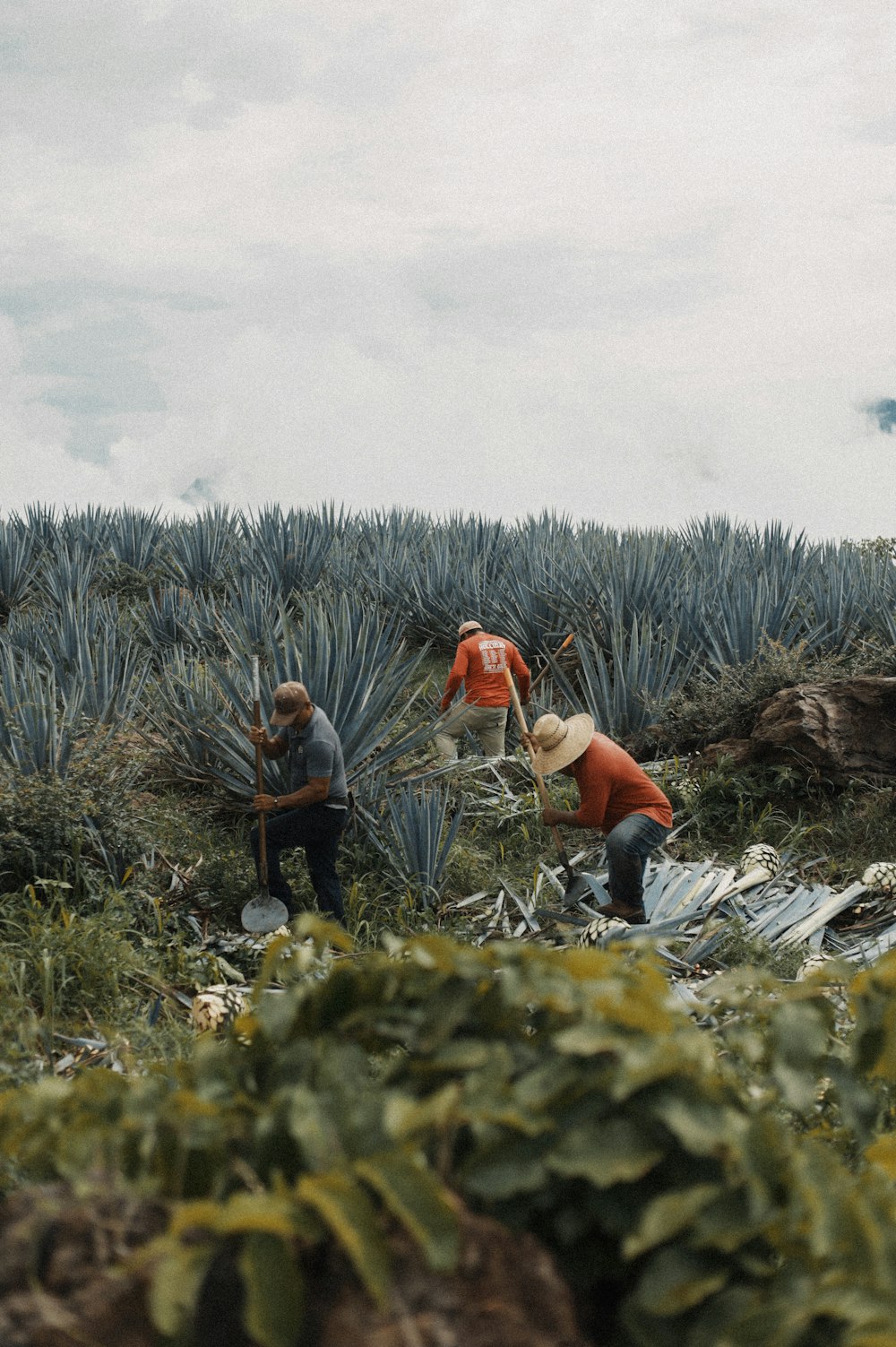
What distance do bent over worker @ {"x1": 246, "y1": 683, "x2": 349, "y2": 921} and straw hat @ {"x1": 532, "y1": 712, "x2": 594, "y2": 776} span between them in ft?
3.62

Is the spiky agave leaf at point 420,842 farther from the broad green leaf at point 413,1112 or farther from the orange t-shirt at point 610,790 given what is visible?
the broad green leaf at point 413,1112

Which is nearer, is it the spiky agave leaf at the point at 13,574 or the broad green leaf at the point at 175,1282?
the broad green leaf at the point at 175,1282

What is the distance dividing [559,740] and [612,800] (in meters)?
0.51

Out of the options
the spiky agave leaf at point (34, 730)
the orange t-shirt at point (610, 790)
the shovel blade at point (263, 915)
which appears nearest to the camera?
the orange t-shirt at point (610, 790)

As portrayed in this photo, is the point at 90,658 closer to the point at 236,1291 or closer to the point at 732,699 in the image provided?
the point at 732,699

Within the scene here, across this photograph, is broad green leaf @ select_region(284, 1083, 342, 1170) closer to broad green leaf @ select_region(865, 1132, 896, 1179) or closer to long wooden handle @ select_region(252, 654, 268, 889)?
broad green leaf @ select_region(865, 1132, 896, 1179)

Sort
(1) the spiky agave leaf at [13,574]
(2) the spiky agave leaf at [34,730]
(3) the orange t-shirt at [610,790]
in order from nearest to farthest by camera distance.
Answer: (3) the orange t-shirt at [610,790] < (2) the spiky agave leaf at [34,730] < (1) the spiky agave leaf at [13,574]

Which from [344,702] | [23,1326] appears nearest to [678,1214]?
[23,1326]

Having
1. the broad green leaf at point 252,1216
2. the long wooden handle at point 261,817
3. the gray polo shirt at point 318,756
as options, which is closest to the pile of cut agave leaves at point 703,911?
the long wooden handle at point 261,817

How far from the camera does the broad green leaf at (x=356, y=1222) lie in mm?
1245

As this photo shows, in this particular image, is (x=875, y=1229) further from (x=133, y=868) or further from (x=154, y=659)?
(x=154, y=659)

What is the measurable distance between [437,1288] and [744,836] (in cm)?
653

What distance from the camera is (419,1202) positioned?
1.30 m

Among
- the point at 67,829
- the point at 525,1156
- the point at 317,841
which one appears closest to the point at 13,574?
the point at 67,829
